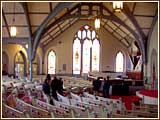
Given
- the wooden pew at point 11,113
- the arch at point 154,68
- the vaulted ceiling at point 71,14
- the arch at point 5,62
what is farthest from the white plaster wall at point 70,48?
the wooden pew at point 11,113

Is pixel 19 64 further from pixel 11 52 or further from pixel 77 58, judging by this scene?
pixel 77 58

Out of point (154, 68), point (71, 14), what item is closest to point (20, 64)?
point (71, 14)

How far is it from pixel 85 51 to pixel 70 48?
1.66m

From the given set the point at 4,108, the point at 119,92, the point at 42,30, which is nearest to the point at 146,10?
the point at 119,92

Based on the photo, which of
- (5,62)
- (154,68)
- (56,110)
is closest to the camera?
(56,110)

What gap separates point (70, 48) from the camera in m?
28.8

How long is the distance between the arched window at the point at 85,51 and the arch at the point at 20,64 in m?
4.91

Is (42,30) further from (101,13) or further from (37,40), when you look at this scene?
(101,13)

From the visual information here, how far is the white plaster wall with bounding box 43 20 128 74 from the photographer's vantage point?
2842 centimetres

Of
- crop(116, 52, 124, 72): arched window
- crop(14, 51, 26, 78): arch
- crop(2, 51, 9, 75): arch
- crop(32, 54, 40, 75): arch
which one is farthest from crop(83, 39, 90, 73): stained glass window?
crop(2, 51, 9, 75): arch

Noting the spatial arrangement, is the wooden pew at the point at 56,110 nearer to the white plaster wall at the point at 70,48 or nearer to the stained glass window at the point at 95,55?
the white plaster wall at the point at 70,48

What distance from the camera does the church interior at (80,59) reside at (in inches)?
285

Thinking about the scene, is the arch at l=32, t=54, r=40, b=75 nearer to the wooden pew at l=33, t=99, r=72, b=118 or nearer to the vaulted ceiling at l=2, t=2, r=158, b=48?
the vaulted ceiling at l=2, t=2, r=158, b=48

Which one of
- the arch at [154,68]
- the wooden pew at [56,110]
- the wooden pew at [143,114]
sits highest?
the arch at [154,68]
